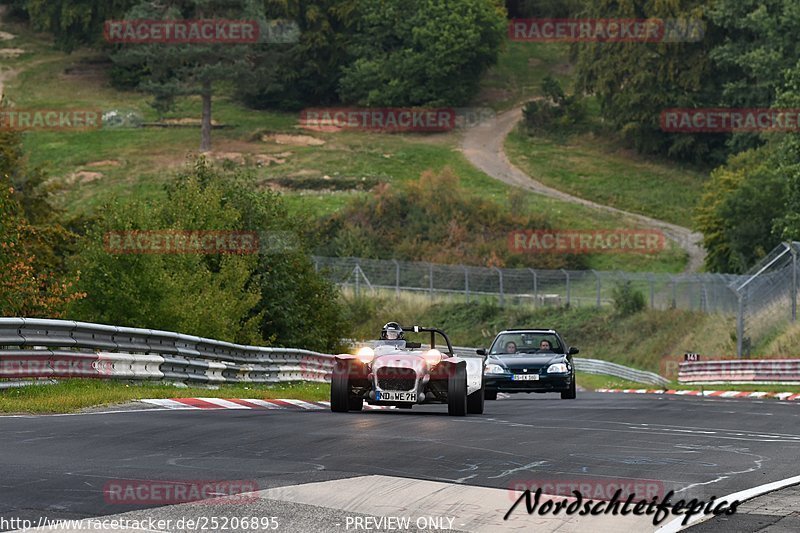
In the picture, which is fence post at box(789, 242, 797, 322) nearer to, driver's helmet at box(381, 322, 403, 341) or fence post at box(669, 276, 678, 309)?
fence post at box(669, 276, 678, 309)

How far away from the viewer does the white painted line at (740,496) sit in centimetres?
1014

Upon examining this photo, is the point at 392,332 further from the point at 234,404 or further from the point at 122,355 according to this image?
the point at 122,355

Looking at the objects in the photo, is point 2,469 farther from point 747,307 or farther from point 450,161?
point 450,161

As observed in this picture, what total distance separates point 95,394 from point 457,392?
16.6 feet

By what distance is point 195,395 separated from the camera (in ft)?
74.3

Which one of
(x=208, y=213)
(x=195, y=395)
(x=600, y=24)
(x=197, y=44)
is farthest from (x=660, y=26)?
(x=195, y=395)

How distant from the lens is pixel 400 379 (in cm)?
2014

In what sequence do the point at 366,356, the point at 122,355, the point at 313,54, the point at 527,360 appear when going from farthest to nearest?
the point at 313,54
the point at 527,360
the point at 122,355
the point at 366,356

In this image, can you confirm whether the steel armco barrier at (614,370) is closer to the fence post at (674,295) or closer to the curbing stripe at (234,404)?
the fence post at (674,295)

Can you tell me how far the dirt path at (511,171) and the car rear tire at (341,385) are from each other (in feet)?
191

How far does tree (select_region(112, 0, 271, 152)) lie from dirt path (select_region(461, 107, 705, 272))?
1662 cm

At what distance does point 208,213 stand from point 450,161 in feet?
211

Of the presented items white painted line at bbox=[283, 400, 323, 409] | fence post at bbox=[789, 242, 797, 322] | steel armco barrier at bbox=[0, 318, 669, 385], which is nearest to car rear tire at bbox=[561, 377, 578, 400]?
steel armco barrier at bbox=[0, 318, 669, 385]

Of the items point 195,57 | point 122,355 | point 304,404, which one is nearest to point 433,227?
point 195,57
